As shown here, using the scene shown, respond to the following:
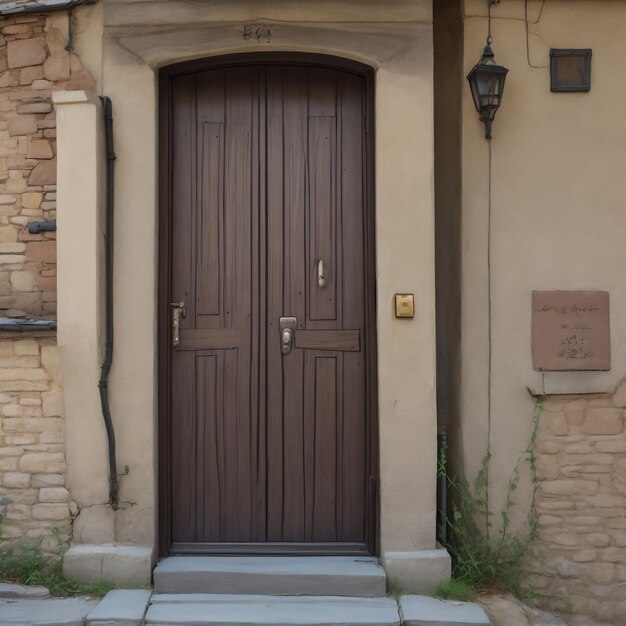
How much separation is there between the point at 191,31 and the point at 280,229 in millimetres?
1223

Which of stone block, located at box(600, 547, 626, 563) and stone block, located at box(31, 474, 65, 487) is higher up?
stone block, located at box(31, 474, 65, 487)

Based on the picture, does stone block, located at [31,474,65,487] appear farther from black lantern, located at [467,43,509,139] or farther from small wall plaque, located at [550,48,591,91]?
small wall plaque, located at [550,48,591,91]

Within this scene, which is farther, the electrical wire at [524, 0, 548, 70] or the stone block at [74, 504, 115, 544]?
the electrical wire at [524, 0, 548, 70]

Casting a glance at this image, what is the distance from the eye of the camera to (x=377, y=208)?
13.3ft

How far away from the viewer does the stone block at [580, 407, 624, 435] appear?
421 centimetres

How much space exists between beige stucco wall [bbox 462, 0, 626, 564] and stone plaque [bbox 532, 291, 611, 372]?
61mm

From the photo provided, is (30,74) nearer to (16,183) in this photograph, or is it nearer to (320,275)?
(16,183)

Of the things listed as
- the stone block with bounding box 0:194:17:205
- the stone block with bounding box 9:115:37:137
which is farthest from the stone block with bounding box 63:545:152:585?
the stone block with bounding box 9:115:37:137

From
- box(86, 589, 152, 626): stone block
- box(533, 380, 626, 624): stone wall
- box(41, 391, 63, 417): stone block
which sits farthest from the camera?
box(533, 380, 626, 624): stone wall

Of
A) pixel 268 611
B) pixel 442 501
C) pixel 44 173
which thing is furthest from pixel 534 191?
pixel 44 173

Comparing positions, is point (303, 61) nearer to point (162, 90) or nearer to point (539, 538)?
point (162, 90)

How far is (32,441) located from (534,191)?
325 centimetres

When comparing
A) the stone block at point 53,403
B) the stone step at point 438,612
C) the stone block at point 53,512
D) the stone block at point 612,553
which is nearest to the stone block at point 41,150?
the stone block at point 53,403

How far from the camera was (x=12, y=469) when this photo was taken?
4.12 m
